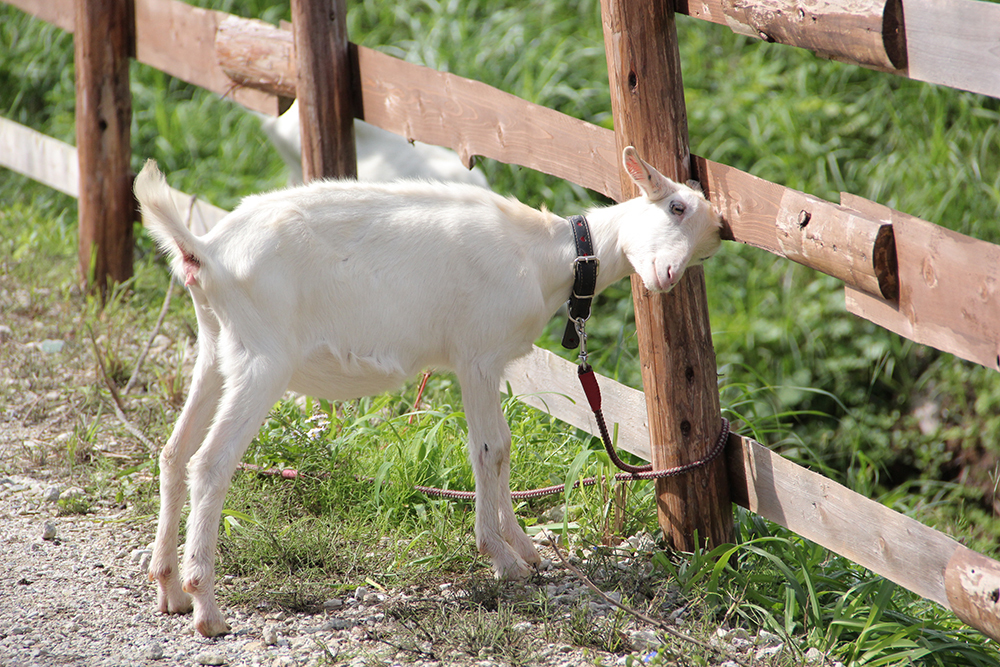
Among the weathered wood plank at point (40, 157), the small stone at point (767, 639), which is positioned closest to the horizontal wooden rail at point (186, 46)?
the weathered wood plank at point (40, 157)

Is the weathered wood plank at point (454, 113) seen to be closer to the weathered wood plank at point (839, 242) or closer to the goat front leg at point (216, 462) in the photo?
the weathered wood plank at point (839, 242)

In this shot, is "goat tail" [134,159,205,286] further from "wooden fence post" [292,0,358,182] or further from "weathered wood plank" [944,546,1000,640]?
"weathered wood plank" [944,546,1000,640]

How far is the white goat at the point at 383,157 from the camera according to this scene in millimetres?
5586

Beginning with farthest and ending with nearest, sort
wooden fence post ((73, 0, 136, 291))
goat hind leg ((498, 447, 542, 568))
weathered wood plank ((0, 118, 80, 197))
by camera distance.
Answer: weathered wood plank ((0, 118, 80, 197))
wooden fence post ((73, 0, 136, 291))
goat hind leg ((498, 447, 542, 568))

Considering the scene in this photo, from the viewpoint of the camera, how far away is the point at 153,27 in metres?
5.16

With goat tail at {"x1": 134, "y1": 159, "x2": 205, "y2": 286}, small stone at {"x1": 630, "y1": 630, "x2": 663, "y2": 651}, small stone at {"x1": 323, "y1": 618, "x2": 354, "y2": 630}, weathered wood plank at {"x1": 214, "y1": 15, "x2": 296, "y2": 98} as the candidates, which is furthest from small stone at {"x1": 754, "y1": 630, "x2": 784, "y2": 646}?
weathered wood plank at {"x1": 214, "y1": 15, "x2": 296, "y2": 98}

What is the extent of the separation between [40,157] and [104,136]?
3.06 feet

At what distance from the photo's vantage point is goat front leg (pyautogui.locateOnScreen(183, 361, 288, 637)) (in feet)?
8.95

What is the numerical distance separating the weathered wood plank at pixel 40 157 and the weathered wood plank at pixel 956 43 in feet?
15.1

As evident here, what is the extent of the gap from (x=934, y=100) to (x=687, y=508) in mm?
4378

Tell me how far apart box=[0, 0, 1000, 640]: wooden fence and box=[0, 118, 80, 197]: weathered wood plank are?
62.2 inches

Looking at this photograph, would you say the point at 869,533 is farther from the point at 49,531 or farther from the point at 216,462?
the point at 49,531

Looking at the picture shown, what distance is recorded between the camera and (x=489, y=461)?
121 inches

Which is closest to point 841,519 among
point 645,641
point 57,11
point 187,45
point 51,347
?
point 645,641
